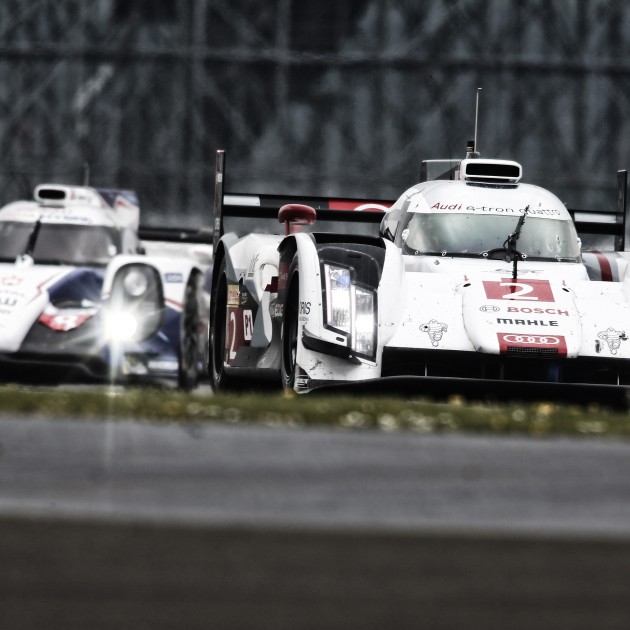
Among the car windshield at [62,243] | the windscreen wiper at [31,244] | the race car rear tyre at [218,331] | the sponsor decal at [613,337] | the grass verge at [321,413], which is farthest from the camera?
the car windshield at [62,243]

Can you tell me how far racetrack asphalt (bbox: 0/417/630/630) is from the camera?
150 inches

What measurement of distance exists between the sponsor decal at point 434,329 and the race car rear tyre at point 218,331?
8.01 ft

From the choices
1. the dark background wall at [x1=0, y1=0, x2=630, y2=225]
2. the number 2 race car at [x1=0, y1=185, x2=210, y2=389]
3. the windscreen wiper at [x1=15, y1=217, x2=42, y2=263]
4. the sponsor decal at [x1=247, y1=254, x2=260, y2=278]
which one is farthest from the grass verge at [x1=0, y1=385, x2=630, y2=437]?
the dark background wall at [x1=0, y1=0, x2=630, y2=225]

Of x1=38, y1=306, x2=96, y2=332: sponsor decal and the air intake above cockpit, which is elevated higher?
the air intake above cockpit

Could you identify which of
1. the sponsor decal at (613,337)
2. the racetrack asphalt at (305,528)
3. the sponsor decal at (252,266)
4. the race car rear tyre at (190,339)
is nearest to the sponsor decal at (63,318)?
the race car rear tyre at (190,339)

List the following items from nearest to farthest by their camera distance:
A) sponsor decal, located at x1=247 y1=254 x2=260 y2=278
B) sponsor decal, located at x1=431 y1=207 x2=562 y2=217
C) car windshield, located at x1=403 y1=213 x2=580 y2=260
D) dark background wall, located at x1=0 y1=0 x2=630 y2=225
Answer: car windshield, located at x1=403 y1=213 x2=580 y2=260, sponsor decal, located at x1=431 y1=207 x2=562 y2=217, sponsor decal, located at x1=247 y1=254 x2=260 y2=278, dark background wall, located at x1=0 y1=0 x2=630 y2=225

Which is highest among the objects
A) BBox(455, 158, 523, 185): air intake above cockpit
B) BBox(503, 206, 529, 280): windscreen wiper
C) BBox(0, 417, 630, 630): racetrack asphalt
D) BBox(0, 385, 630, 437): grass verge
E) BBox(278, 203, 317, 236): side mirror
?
BBox(455, 158, 523, 185): air intake above cockpit

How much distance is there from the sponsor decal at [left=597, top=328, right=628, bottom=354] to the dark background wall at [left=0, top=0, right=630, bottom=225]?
68.6ft

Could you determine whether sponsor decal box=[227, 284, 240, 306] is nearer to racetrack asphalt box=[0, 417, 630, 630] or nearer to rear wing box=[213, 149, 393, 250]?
rear wing box=[213, 149, 393, 250]

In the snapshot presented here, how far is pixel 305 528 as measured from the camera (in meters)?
4.46

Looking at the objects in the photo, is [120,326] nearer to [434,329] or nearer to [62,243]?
[62,243]

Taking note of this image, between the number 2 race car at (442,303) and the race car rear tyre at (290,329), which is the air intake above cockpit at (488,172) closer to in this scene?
the number 2 race car at (442,303)

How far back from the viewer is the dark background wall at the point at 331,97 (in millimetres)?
30172

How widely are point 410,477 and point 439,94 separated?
84.9ft
